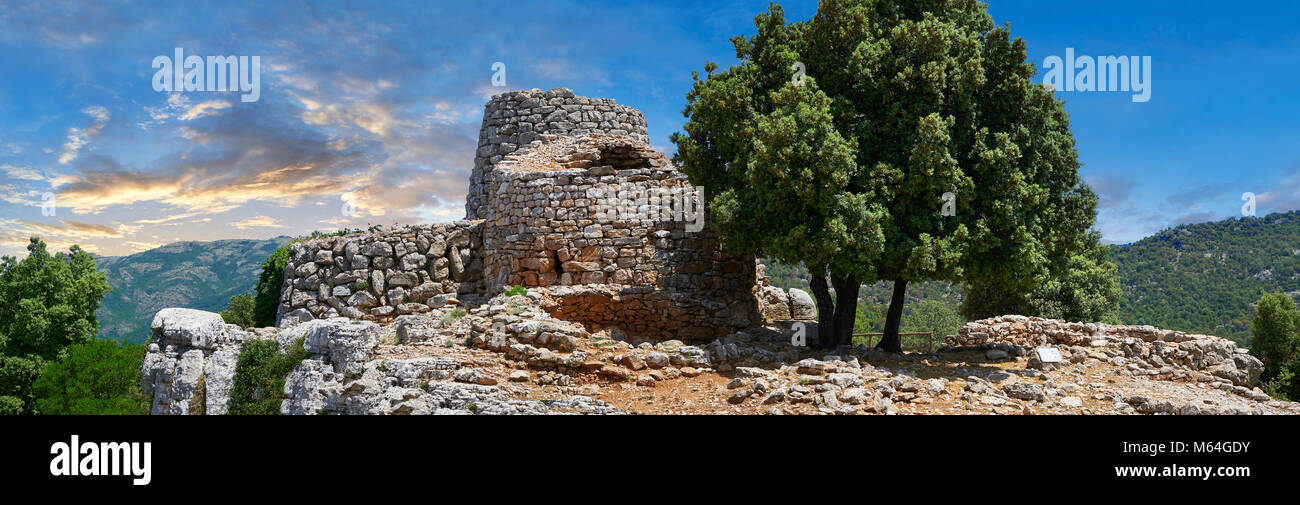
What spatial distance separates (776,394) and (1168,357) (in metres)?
9.37

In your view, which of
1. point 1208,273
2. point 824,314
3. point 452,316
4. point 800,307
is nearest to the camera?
point 452,316

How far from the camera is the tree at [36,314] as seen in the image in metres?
16.2

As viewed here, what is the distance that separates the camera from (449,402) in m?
9.28

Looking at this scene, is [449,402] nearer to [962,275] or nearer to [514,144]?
[962,275]

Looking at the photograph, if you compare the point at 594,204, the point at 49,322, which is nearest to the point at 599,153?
the point at 594,204

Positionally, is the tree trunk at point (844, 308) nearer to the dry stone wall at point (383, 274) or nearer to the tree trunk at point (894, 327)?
the tree trunk at point (894, 327)

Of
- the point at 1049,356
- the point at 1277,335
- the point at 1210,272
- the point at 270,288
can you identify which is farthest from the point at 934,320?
the point at 270,288

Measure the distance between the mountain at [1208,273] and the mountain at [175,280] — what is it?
118m

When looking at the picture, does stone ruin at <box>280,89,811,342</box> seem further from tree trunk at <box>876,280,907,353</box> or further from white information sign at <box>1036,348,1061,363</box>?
white information sign at <box>1036,348,1061,363</box>

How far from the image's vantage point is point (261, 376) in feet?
39.3

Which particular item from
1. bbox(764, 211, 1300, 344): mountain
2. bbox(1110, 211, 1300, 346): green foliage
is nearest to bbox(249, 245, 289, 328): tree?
bbox(764, 211, 1300, 344): mountain

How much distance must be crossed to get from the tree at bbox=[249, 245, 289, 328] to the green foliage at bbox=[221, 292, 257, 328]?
468 mm

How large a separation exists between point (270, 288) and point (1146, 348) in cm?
2215

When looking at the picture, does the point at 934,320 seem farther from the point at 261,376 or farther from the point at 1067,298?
the point at 261,376
